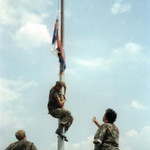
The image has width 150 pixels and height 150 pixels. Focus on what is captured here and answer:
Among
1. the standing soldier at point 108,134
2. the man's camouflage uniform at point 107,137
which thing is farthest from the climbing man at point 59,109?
the man's camouflage uniform at point 107,137

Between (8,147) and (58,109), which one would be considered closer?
(8,147)

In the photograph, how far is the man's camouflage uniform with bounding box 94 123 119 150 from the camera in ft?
26.9

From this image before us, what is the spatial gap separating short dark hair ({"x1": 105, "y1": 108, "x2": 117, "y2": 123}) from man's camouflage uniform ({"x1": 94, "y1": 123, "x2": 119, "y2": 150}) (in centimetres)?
12

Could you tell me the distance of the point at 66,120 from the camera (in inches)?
462

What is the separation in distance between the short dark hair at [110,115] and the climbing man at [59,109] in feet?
11.0

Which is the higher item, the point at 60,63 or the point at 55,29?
the point at 55,29

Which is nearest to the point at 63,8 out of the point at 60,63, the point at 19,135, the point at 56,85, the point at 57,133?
the point at 60,63

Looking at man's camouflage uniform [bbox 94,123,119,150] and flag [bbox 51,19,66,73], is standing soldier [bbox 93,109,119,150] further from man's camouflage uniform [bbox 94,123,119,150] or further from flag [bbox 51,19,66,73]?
flag [bbox 51,19,66,73]

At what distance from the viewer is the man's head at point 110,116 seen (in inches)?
330

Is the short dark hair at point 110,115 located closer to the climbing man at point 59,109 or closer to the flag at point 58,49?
the climbing man at point 59,109

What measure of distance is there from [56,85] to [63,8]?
4174 mm

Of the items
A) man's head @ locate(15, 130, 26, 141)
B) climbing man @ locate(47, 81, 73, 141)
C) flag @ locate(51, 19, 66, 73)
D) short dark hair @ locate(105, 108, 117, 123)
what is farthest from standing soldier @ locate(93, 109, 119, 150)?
flag @ locate(51, 19, 66, 73)

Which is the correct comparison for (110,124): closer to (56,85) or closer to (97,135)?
(97,135)

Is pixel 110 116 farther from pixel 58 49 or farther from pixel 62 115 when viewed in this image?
pixel 58 49
